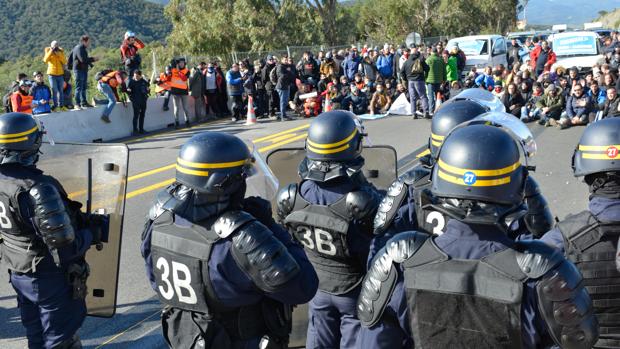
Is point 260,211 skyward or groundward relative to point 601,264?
skyward

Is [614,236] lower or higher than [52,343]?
higher

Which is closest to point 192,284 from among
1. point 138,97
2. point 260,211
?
point 260,211

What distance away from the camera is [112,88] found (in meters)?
15.2

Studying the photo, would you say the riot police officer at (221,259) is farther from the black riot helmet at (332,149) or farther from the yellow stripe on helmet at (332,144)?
the yellow stripe on helmet at (332,144)

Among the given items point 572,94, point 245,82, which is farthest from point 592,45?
point 245,82

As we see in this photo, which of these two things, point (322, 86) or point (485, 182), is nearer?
point (485, 182)

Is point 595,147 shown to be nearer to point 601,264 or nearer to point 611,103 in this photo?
point 601,264

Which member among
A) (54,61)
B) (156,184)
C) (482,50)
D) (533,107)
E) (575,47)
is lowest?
(156,184)

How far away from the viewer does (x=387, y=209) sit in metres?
3.35

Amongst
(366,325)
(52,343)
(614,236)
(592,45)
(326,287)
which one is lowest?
(52,343)

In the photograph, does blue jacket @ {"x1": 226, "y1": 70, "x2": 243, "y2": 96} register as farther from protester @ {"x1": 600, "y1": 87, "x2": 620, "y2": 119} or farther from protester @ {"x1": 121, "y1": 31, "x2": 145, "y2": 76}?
protester @ {"x1": 600, "y1": 87, "x2": 620, "y2": 119}

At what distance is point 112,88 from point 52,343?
12.1 metres

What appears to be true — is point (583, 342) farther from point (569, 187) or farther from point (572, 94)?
point (572, 94)

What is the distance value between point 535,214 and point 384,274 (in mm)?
1615
